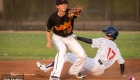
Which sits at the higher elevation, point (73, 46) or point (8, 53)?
point (73, 46)

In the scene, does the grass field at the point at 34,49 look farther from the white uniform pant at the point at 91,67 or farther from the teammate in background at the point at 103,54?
the teammate in background at the point at 103,54

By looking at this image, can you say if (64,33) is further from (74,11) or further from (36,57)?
(36,57)

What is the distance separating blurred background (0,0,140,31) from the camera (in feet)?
68.8

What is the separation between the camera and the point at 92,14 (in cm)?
2142

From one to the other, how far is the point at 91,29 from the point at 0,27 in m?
4.88

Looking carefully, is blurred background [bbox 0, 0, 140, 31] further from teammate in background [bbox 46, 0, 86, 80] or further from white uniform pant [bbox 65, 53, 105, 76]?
teammate in background [bbox 46, 0, 86, 80]

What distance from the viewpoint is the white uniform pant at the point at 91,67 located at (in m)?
7.16

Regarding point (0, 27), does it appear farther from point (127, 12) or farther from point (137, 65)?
point (137, 65)

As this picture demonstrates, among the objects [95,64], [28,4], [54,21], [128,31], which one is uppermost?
[54,21]

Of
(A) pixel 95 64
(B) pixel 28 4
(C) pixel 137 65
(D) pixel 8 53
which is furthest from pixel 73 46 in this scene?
(B) pixel 28 4

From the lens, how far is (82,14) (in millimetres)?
21297

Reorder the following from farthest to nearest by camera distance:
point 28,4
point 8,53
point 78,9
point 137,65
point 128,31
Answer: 1. point 28,4
2. point 128,31
3. point 8,53
4. point 137,65
5. point 78,9

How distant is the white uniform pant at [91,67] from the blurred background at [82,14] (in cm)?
1348

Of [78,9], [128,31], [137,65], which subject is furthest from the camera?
[128,31]
